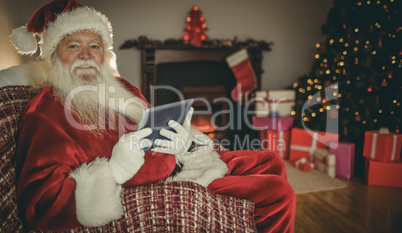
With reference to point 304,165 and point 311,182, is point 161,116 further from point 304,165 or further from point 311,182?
point 304,165

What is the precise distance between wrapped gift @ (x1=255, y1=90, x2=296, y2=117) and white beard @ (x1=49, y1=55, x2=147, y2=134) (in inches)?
79.9

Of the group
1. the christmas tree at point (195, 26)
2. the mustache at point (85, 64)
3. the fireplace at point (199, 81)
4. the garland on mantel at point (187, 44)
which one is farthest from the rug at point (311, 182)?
the christmas tree at point (195, 26)

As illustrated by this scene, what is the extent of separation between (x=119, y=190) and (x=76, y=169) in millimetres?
180

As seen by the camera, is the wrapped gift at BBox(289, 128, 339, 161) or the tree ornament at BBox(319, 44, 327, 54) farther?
the tree ornament at BBox(319, 44, 327, 54)

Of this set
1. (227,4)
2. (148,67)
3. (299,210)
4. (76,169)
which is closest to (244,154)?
(76,169)

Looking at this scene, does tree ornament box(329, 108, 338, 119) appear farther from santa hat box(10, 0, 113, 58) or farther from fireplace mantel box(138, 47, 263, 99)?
santa hat box(10, 0, 113, 58)

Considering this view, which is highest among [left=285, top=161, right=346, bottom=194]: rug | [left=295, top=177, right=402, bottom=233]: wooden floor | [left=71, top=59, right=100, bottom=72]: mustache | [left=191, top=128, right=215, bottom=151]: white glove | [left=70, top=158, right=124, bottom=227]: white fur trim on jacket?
[left=71, top=59, right=100, bottom=72]: mustache

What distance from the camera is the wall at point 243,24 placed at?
123 inches

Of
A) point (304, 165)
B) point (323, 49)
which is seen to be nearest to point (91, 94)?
point (304, 165)

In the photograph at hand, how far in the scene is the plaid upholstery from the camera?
2.72ft

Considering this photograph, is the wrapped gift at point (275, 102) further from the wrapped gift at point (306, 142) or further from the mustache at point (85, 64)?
the mustache at point (85, 64)

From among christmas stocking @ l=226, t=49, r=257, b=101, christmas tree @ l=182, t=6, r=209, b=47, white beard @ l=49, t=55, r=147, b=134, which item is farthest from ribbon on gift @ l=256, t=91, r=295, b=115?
white beard @ l=49, t=55, r=147, b=134

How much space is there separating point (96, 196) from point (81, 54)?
2.54ft

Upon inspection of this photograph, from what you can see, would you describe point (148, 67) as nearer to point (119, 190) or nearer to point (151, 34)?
point (151, 34)
